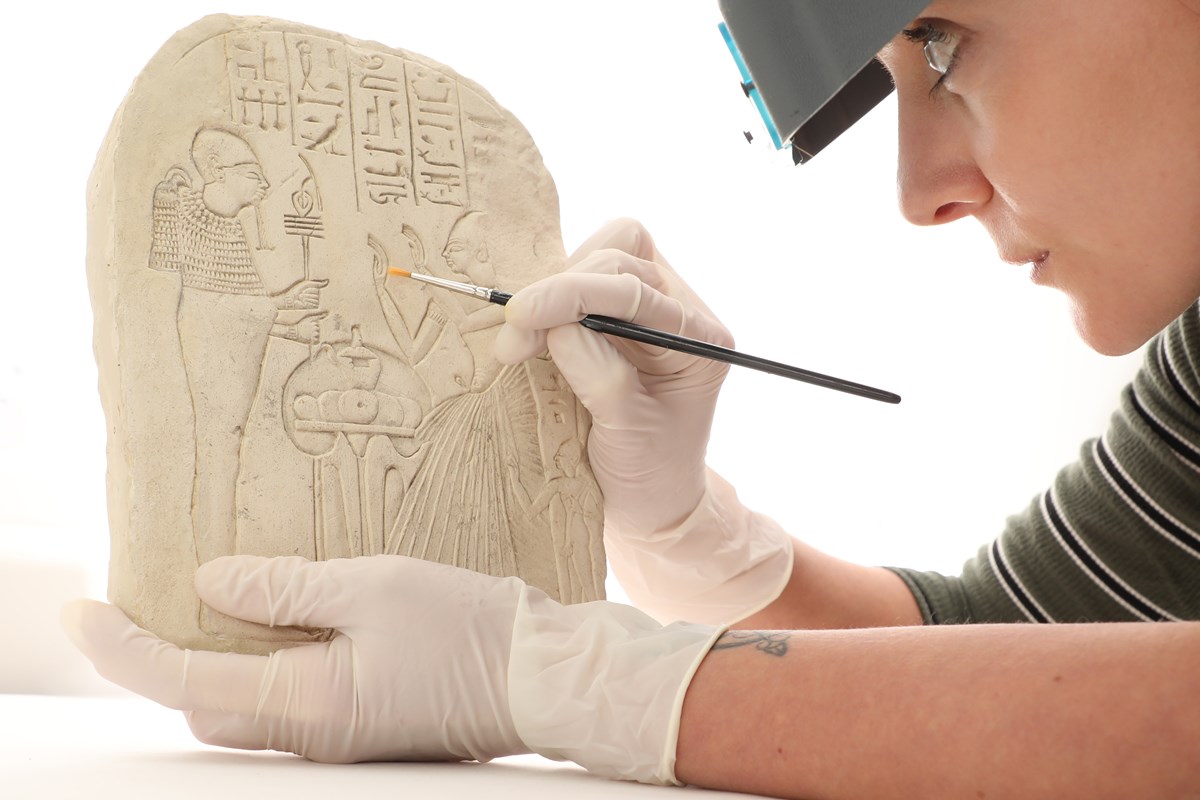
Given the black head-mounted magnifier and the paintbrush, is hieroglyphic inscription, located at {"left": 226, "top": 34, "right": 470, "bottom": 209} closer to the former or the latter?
the paintbrush

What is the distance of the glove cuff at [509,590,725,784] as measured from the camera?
48.6 inches

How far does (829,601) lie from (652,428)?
1.87ft

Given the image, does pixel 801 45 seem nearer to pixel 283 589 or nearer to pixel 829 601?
pixel 283 589

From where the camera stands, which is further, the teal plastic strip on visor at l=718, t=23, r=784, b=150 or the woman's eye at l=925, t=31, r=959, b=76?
the teal plastic strip on visor at l=718, t=23, r=784, b=150

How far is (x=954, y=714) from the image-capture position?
1.07m

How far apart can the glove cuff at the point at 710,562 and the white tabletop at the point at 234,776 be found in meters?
0.45

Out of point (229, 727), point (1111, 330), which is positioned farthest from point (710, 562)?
point (229, 727)

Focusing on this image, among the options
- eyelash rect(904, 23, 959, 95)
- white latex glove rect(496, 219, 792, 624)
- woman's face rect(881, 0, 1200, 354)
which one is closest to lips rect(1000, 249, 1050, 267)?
woman's face rect(881, 0, 1200, 354)

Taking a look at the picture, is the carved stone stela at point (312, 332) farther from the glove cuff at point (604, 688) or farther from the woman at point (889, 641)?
the glove cuff at point (604, 688)

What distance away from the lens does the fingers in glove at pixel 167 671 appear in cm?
129

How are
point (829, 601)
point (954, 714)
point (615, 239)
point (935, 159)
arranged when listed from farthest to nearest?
point (829, 601) → point (615, 239) → point (935, 159) → point (954, 714)

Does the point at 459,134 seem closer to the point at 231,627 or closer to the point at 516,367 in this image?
the point at 516,367

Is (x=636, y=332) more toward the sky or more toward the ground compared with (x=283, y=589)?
more toward the sky

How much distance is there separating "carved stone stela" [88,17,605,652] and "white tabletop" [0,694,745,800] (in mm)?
169
